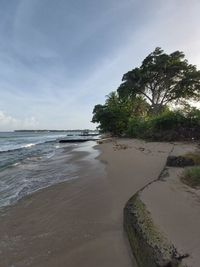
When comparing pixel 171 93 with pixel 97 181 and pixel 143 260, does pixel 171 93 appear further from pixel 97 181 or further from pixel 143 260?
pixel 143 260

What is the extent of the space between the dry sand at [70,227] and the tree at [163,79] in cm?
2654

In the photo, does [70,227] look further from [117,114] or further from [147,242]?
[117,114]

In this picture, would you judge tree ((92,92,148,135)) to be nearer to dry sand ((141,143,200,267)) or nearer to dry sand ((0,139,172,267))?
dry sand ((0,139,172,267))

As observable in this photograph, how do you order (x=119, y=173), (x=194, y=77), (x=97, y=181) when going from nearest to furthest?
(x=97, y=181) < (x=119, y=173) < (x=194, y=77)

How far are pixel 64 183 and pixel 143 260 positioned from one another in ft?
18.5

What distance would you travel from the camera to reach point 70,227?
4598mm

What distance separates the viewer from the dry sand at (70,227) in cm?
350

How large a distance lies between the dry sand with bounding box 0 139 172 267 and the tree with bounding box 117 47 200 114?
87.1 feet

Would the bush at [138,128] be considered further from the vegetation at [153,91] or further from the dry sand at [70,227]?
the dry sand at [70,227]

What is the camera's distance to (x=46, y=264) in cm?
341

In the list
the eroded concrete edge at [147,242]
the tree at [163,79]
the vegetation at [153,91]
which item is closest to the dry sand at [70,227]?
the eroded concrete edge at [147,242]

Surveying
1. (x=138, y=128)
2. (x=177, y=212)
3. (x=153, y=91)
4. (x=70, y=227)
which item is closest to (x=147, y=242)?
(x=177, y=212)

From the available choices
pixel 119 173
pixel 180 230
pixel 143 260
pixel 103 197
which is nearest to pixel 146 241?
pixel 143 260

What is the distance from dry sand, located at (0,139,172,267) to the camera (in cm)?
350
